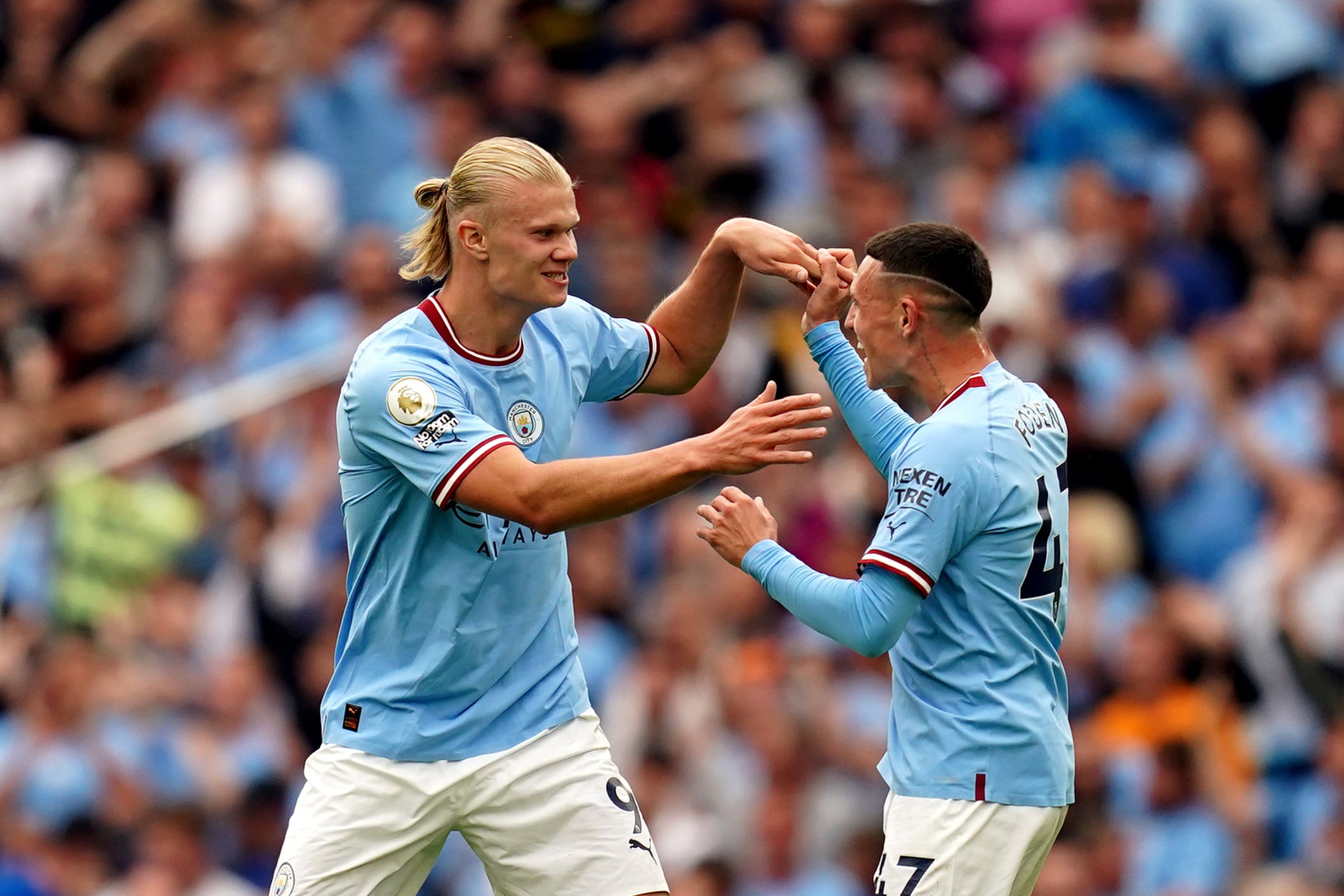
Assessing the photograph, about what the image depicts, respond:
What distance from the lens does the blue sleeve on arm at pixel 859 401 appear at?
621cm

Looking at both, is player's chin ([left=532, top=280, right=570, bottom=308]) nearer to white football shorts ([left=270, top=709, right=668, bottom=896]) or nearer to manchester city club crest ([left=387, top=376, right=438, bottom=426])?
manchester city club crest ([left=387, top=376, right=438, bottom=426])

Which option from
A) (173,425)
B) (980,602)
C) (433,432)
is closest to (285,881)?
(433,432)

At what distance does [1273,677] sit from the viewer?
10164 mm

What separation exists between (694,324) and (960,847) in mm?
2191

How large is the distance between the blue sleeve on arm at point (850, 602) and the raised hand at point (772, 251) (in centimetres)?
101

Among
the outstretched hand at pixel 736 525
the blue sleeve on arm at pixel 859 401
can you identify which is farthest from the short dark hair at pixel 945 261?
the outstretched hand at pixel 736 525

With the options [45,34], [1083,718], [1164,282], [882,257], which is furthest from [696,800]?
[45,34]

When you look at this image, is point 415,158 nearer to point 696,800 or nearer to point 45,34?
point 45,34

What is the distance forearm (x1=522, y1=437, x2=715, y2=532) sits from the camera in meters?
5.71

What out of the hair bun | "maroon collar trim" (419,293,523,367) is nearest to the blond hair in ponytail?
the hair bun

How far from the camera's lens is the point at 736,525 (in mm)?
5902

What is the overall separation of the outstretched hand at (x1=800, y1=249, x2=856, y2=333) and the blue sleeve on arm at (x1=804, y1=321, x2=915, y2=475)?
0.03 metres

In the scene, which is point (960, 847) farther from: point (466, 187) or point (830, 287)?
point (466, 187)

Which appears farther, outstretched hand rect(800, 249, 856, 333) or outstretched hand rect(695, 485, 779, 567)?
outstretched hand rect(800, 249, 856, 333)
